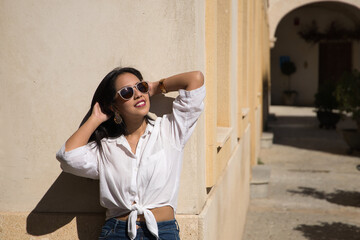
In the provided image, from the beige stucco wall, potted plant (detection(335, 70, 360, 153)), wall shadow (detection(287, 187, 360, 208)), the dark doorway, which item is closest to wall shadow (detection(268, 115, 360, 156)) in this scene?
potted plant (detection(335, 70, 360, 153))

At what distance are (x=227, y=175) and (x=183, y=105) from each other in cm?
165

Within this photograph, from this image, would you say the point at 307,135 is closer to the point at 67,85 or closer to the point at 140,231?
the point at 67,85

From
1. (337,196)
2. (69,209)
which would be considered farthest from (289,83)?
(69,209)

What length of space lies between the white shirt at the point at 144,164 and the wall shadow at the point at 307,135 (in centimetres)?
896

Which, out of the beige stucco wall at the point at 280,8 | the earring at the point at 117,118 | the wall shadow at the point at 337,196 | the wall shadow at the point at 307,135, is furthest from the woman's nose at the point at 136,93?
the beige stucco wall at the point at 280,8

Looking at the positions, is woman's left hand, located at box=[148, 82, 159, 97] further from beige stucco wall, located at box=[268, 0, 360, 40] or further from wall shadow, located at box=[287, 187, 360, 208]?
beige stucco wall, located at box=[268, 0, 360, 40]

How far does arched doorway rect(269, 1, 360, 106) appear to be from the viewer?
2288 centimetres

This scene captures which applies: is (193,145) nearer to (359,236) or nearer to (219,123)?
(219,123)

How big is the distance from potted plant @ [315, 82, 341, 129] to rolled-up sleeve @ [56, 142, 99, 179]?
11300mm

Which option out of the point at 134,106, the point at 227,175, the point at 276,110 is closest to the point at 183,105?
the point at 134,106

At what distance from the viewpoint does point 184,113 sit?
2201mm

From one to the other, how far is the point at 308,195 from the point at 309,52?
17628mm

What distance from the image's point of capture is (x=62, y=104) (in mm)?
2469

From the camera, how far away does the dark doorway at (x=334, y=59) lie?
23016mm
